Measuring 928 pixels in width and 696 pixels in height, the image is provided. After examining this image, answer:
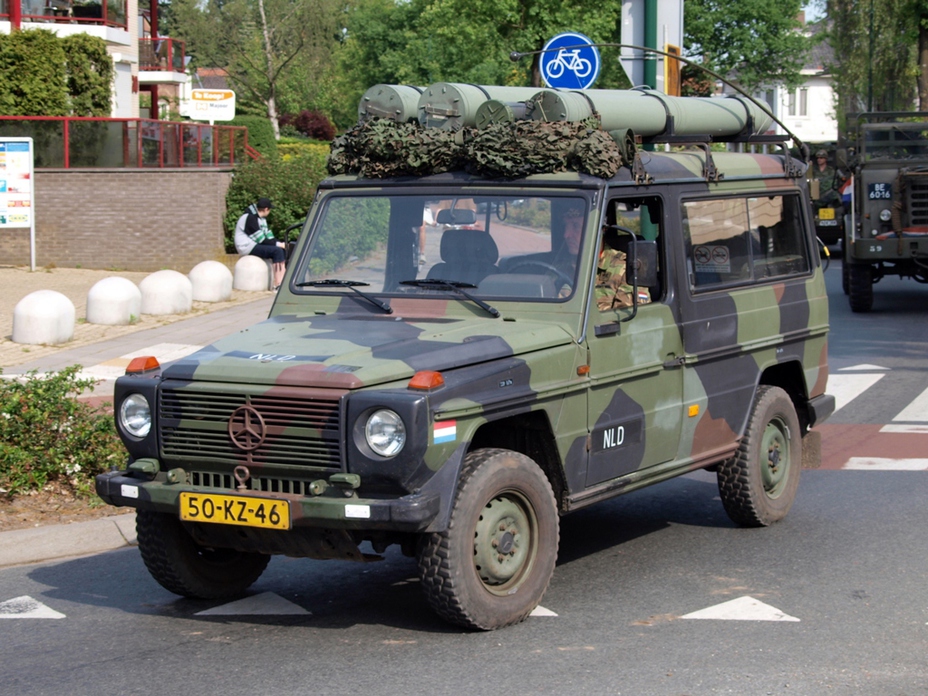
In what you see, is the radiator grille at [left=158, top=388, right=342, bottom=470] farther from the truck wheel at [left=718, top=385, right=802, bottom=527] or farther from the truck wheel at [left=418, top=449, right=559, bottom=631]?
the truck wheel at [left=718, top=385, right=802, bottom=527]

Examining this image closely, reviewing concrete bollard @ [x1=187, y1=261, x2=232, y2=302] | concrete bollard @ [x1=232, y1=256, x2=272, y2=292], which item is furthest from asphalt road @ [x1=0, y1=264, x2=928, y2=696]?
concrete bollard @ [x1=232, y1=256, x2=272, y2=292]

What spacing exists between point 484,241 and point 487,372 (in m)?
1.15

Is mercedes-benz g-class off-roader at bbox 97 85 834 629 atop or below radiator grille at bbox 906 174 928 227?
below

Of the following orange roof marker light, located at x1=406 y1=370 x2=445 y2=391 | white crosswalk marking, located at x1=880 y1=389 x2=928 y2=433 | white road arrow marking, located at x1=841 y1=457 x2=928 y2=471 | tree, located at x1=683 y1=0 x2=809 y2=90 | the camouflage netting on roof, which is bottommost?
white road arrow marking, located at x1=841 y1=457 x2=928 y2=471

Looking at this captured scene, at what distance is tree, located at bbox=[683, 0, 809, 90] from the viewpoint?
58812 millimetres

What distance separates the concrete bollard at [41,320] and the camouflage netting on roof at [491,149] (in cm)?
917

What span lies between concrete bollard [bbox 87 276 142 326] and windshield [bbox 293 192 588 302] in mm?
10452

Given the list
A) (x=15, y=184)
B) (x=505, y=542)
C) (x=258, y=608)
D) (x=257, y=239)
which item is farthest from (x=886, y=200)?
(x=258, y=608)

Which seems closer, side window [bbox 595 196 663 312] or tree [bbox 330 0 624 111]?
side window [bbox 595 196 663 312]

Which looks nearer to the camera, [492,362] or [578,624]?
[492,362]

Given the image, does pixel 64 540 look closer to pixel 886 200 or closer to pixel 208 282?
pixel 208 282

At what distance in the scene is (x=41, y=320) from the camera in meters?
15.3

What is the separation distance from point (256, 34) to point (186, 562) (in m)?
66.4

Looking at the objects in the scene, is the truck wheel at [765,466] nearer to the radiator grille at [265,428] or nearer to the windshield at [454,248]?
the windshield at [454,248]
